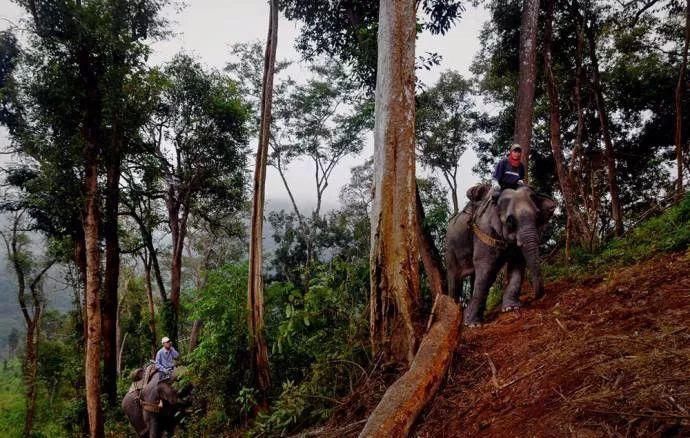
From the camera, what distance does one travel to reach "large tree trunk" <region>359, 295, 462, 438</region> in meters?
2.73

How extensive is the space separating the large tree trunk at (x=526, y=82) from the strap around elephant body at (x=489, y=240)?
2979 millimetres

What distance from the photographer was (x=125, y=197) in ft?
49.3

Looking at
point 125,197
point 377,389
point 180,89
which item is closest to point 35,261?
point 125,197

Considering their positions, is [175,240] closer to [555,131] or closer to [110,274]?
[110,274]

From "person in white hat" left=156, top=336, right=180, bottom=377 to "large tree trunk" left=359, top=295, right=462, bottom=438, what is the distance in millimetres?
7973

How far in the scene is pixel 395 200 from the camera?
184 inches

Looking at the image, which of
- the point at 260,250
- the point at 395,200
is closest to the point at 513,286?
the point at 395,200

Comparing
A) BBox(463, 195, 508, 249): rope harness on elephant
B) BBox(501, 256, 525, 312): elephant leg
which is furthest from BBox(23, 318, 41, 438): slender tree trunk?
BBox(501, 256, 525, 312): elephant leg

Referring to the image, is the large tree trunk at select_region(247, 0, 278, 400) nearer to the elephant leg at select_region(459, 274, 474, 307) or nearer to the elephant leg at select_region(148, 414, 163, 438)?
the elephant leg at select_region(148, 414, 163, 438)

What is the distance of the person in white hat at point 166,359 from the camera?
9.89 meters

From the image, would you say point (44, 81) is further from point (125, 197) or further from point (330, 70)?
point (330, 70)

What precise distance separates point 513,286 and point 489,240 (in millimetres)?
739

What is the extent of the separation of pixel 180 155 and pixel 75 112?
211 inches

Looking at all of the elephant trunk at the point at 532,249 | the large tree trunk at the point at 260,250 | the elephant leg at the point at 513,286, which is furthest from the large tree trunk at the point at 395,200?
the large tree trunk at the point at 260,250
